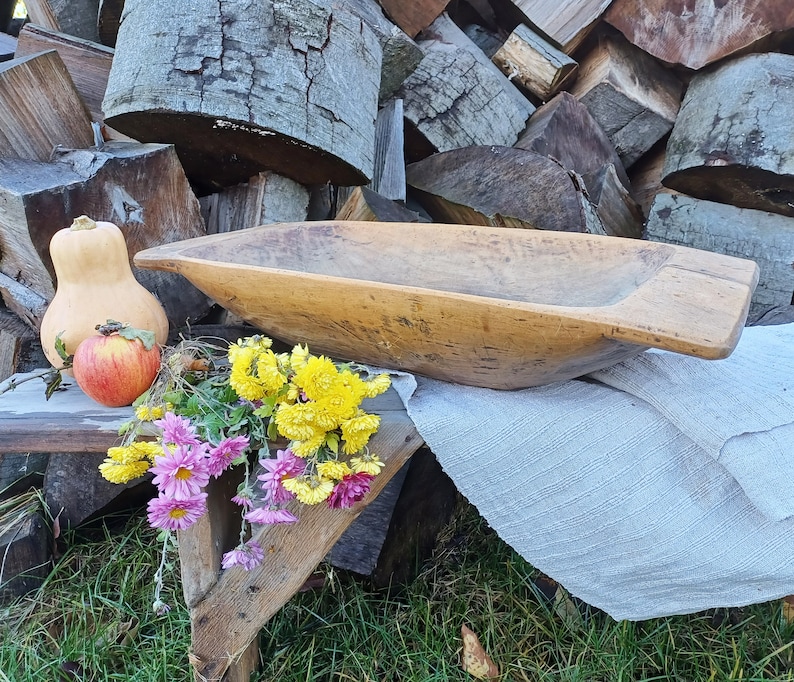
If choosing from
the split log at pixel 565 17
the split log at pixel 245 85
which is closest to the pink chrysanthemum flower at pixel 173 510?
the split log at pixel 245 85

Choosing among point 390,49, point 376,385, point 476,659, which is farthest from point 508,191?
point 476,659

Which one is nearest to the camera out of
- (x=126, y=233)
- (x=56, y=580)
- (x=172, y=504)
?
(x=172, y=504)

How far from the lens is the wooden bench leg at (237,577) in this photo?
0.97 meters

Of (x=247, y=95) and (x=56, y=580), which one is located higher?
(x=247, y=95)

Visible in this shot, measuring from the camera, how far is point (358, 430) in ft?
2.77

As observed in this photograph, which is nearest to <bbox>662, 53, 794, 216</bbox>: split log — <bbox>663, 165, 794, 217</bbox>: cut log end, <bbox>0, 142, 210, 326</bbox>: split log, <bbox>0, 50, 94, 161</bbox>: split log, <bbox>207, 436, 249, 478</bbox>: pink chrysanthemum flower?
<bbox>663, 165, 794, 217</bbox>: cut log end

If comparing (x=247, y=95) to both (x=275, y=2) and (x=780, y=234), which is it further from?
(x=780, y=234)

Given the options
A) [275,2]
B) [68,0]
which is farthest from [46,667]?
[68,0]

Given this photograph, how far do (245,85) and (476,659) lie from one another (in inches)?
49.0

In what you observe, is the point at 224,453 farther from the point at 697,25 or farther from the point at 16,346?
the point at 697,25

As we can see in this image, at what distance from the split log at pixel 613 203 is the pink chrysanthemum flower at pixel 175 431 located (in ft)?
3.94

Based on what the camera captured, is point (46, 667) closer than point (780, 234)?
Yes

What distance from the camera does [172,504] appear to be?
31.8 inches

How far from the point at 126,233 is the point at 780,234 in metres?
1.60
